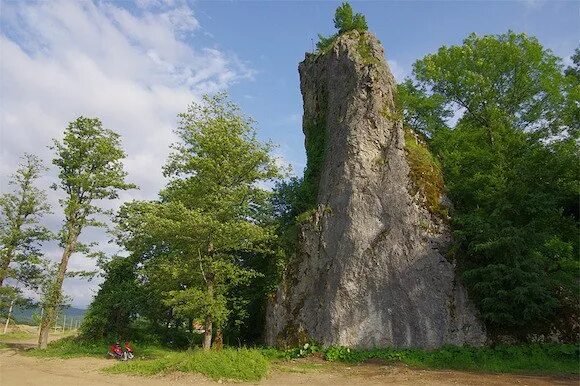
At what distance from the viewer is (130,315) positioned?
91.2 ft

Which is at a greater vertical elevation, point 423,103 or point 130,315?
point 423,103

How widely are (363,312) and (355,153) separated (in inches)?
317

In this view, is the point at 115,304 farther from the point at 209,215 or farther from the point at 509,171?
the point at 509,171

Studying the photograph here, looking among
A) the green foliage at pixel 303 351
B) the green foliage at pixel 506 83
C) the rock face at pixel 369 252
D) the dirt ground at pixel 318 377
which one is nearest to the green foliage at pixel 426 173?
the rock face at pixel 369 252

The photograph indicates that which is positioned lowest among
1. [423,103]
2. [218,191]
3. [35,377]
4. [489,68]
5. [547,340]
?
[35,377]

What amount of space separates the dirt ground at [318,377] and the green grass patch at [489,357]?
996mm

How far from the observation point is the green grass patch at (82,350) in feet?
72.4

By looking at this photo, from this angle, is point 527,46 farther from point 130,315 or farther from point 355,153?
point 130,315

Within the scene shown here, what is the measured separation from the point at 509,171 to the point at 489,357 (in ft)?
28.0

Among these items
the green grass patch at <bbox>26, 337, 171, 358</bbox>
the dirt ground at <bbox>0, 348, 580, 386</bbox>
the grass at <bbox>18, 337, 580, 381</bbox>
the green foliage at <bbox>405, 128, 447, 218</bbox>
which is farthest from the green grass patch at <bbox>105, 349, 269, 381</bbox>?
the green foliage at <bbox>405, 128, 447, 218</bbox>

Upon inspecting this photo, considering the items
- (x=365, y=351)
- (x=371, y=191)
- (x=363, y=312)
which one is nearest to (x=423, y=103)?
(x=371, y=191)

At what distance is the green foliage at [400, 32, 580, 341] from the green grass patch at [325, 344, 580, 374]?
121 centimetres

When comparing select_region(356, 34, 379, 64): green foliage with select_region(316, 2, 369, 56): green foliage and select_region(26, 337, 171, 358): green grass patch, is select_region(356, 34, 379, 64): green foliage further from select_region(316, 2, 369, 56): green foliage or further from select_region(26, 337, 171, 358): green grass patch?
select_region(26, 337, 171, 358): green grass patch

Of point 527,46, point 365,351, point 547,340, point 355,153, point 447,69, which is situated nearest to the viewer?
point 547,340
